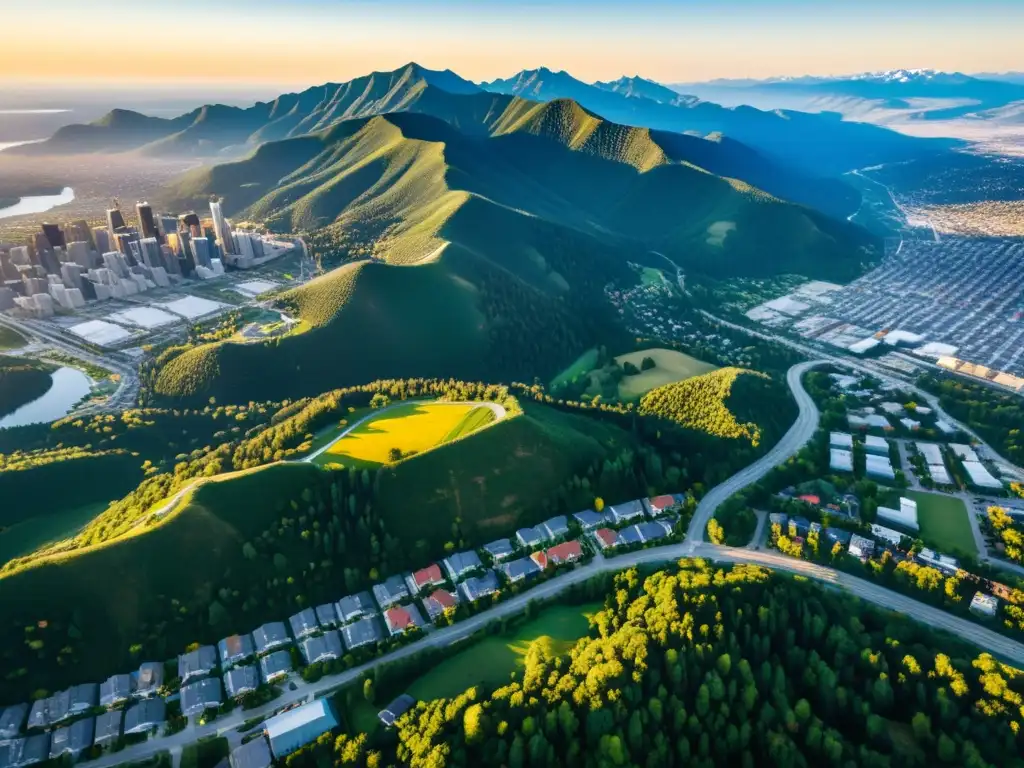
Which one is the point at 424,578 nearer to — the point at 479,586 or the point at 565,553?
the point at 479,586

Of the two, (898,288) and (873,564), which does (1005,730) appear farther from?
(898,288)

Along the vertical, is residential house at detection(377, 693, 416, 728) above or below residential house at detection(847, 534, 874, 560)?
above

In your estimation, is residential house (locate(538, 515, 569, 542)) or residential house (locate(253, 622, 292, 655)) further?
residential house (locate(538, 515, 569, 542))

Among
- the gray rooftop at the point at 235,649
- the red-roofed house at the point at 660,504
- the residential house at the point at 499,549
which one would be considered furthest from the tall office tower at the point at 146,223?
the red-roofed house at the point at 660,504

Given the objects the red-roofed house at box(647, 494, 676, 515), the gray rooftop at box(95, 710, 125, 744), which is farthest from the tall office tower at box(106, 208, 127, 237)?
the red-roofed house at box(647, 494, 676, 515)

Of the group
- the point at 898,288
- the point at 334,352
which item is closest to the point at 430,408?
the point at 334,352

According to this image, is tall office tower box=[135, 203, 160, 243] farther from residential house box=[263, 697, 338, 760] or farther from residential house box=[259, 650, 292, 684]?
residential house box=[263, 697, 338, 760]

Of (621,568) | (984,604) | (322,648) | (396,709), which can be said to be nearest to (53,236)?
(322,648)
